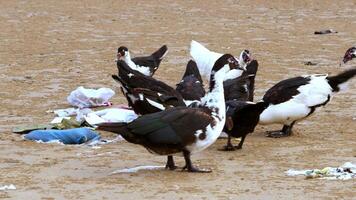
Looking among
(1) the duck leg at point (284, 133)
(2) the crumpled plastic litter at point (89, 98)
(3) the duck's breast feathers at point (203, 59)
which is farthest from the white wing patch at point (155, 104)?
(3) the duck's breast feathers at point (203, 59)

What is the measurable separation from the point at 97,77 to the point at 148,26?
21.8 feet

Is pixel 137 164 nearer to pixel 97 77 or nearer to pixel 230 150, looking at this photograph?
pixel 230 150

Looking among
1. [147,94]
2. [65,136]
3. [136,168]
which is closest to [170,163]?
[136,168]

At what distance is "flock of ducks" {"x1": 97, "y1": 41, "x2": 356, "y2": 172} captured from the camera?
7.74 meters

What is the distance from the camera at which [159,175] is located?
7.76 meters

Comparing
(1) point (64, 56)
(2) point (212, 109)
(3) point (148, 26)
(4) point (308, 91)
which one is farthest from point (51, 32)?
(2) point (212, 109)

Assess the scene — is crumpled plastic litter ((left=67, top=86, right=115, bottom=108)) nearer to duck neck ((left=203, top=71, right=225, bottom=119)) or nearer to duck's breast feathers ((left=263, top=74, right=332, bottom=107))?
duck's breast feathers ((left=263, top=74, right=332, bottom=107))

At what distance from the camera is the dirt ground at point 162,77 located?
7.37m

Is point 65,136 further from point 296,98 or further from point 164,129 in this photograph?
point 296,98

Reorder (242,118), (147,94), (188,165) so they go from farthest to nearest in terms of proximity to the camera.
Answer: (147,94) → (242,118) → (188,165)

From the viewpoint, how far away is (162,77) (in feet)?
45.8

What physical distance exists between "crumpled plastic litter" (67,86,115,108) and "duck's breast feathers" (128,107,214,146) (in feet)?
12.0

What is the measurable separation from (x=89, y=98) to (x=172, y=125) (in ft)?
12.7

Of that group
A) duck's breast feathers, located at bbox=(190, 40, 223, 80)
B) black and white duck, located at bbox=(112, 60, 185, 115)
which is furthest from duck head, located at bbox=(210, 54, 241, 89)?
duck's breast feathers, located at bbox=(190, 40, 223, 80)
